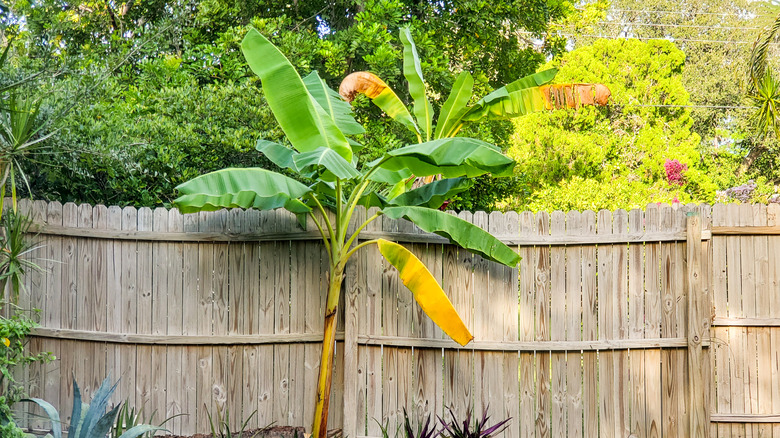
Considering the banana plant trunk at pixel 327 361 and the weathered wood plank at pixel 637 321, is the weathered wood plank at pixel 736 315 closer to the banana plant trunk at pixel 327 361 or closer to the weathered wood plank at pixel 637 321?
the weathered wood plank at pixel 637 321

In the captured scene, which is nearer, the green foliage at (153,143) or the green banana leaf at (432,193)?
the green banana leaf at (432,193)

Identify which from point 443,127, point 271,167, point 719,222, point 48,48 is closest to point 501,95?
point 443,127

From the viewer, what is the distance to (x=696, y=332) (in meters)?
5.38

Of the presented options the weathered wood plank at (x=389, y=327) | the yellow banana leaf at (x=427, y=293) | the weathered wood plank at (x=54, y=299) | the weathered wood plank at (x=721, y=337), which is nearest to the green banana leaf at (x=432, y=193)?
the weathered wood plank at (x=389, y=327)

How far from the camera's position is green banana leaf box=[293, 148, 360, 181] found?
4.50 meters

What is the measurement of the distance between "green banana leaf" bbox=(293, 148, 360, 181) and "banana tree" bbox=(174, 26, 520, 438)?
0.02 meters

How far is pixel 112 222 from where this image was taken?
5688mm

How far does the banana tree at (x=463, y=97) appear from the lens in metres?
6.89

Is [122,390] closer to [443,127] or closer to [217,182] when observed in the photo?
[217,182]

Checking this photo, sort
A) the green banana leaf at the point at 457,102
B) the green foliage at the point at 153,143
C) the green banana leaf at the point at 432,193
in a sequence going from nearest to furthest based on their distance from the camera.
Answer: the green banana leaf at the point at 432,193 < the green foliage at the point at 153,143 < the green banana leaf at the point at 457,102

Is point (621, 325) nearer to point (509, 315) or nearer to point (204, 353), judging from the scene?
point (509, 315)

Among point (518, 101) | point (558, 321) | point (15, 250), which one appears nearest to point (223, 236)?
point (15, 250)

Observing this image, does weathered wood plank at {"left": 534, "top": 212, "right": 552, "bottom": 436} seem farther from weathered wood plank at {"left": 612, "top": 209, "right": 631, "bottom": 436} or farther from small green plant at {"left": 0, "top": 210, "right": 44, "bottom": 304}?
small green plant at {"left": 0, "top": 210, "right": 44, "bottom": 304}

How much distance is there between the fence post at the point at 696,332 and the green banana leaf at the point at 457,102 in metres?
2.65
